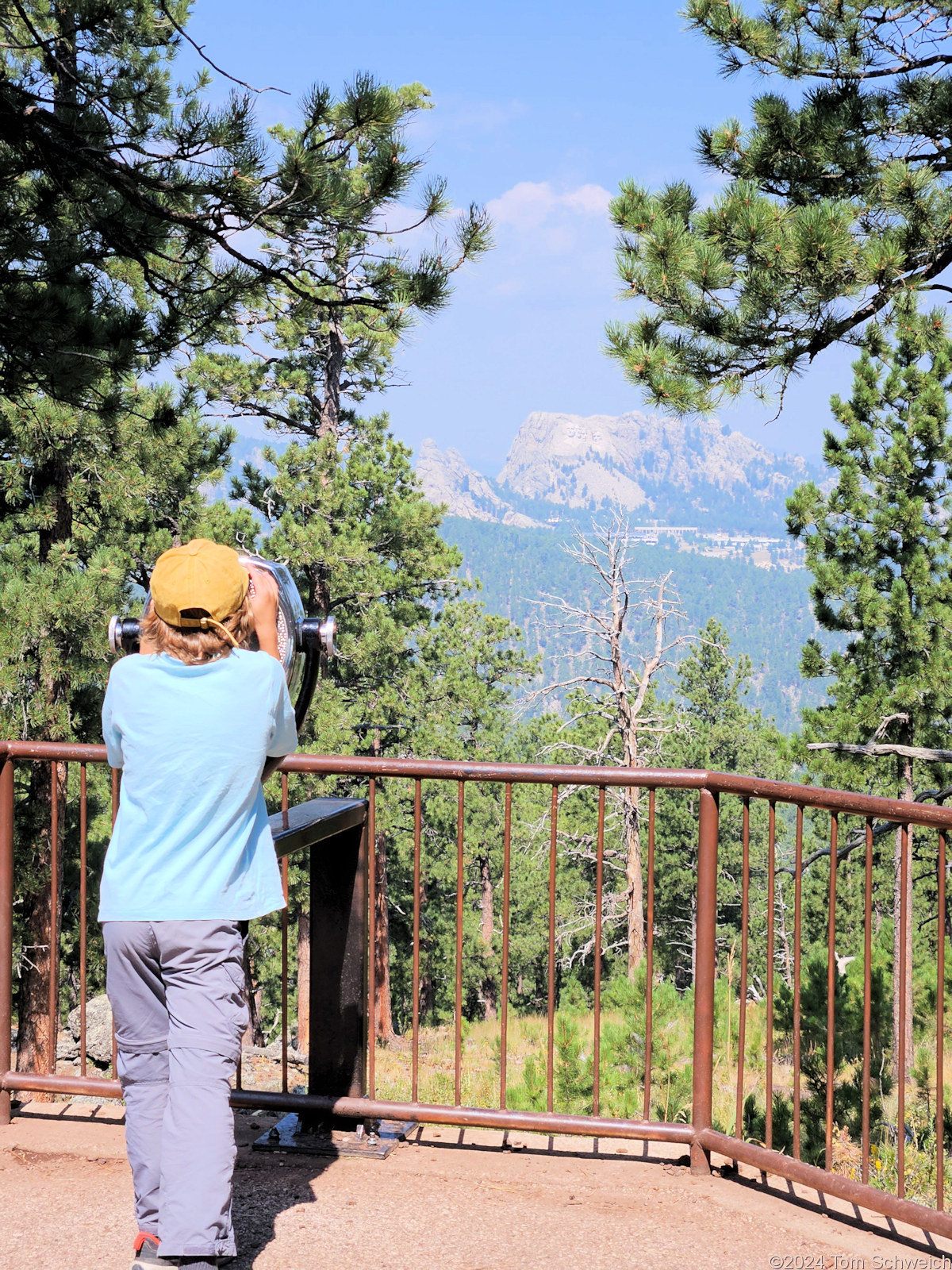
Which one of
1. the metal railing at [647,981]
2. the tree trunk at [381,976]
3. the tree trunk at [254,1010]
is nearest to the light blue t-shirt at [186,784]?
the metal railing at [647,981]

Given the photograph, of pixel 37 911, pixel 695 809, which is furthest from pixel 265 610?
pixel 695 809

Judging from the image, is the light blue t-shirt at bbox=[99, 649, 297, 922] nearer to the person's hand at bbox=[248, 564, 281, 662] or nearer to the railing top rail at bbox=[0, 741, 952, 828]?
the person's hand at bbox=[248, 564, 281, 662]

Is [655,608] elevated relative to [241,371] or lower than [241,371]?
lower

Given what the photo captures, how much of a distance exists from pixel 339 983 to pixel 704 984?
1.09 metres

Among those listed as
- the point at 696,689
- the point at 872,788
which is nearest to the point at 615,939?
the point at 696,689

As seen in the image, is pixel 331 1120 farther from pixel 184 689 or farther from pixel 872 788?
pixel 872 788

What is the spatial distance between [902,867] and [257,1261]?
1.76 m

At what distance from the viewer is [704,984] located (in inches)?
126

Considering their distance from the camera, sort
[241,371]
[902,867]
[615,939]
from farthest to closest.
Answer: [615,939] < [241,371] < [902,867]

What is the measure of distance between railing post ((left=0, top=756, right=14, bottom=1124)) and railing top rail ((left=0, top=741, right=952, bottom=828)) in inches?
5.5

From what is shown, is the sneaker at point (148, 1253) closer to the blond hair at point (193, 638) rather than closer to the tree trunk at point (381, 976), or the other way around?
the blond hair at point (193, 638)

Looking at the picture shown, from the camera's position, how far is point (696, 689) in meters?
54.3

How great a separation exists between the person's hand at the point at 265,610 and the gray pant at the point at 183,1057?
0.62 meters

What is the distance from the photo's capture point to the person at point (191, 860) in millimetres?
2176
